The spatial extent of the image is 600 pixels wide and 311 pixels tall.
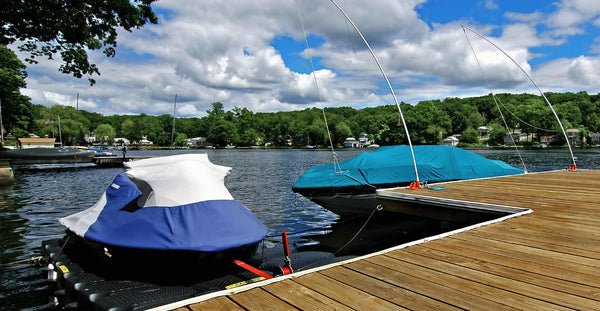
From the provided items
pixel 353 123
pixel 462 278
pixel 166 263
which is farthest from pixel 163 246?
pixel 353 123

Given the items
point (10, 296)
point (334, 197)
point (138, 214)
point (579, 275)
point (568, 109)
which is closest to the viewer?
point (579, 275)

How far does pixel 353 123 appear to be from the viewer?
554ft

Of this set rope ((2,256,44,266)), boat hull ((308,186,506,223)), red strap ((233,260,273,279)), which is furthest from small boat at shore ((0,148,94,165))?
red strap ((233,260,273,279))

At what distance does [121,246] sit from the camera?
17.6 feet

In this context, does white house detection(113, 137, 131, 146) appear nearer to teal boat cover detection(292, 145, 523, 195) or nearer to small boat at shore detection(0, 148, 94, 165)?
small boat at shore detection(0, 148, 94, 165)

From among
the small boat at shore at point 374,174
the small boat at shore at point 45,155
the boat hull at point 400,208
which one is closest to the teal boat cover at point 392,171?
the small boat at shore at point 374,174

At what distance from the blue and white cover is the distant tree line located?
357 ft

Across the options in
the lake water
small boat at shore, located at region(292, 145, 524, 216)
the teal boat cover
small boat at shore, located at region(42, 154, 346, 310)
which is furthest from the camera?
the teal boat cover

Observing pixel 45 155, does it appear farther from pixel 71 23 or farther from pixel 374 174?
pixel 374 174

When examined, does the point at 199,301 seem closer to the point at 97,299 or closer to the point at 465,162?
the point at 97,299

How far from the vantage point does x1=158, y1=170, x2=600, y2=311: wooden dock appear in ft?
9.50

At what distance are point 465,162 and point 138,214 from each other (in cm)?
1178

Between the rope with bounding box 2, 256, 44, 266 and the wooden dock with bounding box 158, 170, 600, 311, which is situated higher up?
the wooden dock with bounding box 158, 170, 600, 311

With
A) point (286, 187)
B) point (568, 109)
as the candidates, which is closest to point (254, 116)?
point (568, 109)
